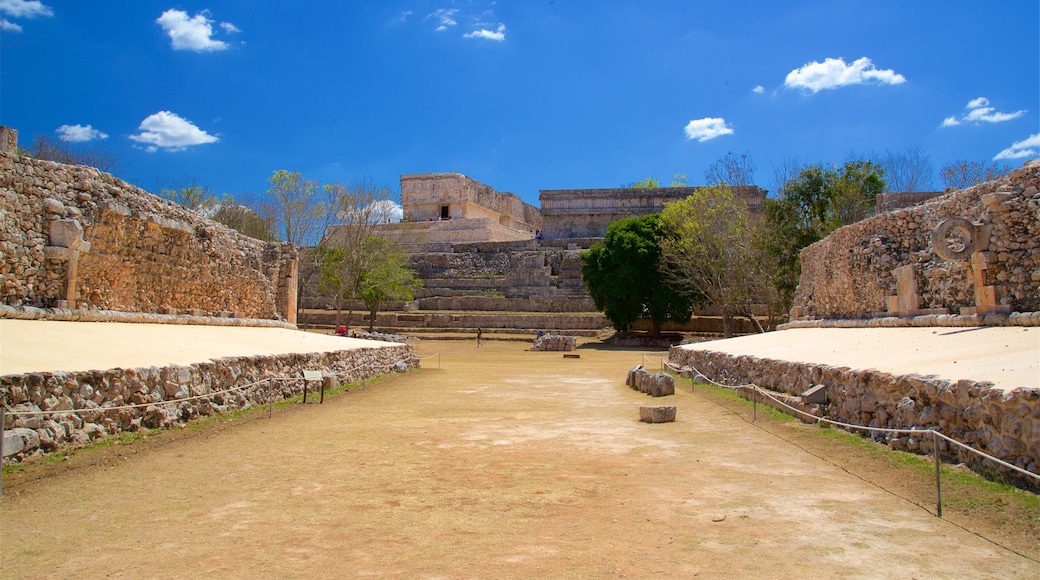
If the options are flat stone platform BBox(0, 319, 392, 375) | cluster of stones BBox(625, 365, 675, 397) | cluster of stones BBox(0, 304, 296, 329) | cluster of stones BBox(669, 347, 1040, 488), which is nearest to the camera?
cluster of stones BBox(669, 347, 1040, 488)

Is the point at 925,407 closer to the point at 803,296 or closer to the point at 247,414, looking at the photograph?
the point at 247,414

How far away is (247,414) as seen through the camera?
8242 millimetres

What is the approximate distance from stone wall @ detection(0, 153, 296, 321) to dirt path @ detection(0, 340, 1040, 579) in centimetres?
324

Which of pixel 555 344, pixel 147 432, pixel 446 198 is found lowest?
pixel 147 432

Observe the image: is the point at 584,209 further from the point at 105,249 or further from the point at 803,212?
the point at 105,249

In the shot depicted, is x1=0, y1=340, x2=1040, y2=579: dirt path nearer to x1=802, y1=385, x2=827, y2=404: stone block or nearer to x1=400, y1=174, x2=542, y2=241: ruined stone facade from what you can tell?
x1=802, y1=385, x2=827, y2=404: stone block

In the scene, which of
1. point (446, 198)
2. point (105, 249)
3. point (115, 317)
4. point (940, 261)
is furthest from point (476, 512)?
point (446, 198)

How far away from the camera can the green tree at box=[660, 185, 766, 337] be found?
2434 cm

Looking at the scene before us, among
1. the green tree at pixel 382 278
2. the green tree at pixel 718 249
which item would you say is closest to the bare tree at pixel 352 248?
the green tree at pixel 382 278

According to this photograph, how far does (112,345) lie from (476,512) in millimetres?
5019

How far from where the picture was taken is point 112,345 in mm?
7215

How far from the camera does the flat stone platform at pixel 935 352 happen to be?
5.19 meters

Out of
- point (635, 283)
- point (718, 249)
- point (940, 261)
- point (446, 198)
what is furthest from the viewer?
point (446, 198)

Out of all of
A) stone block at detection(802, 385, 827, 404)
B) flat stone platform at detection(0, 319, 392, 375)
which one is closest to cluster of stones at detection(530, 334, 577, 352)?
flat stone platform at detection(0, 319, 392, 375)
